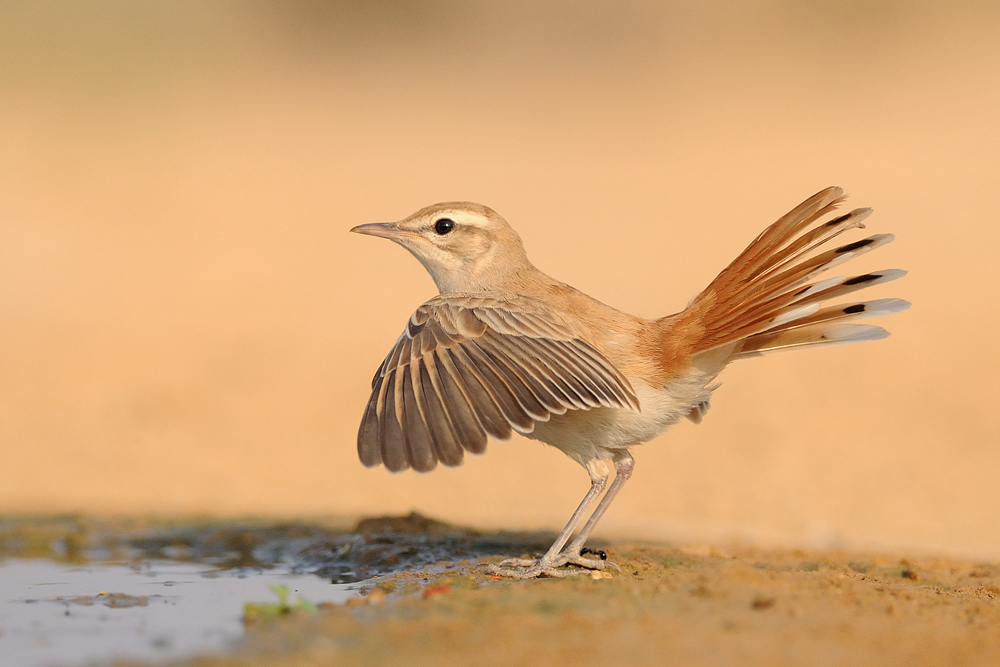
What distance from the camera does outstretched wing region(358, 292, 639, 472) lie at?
16.6 ft

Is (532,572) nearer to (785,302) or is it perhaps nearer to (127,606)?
(785,302)

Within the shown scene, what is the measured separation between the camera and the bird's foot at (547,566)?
5.65 meters

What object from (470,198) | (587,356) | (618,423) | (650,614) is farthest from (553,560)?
(470,198)

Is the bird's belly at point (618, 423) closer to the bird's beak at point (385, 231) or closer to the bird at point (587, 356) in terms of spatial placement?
the bird at point (587, 356)

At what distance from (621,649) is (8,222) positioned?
2098 centimetres

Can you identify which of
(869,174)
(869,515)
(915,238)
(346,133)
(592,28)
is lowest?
(869,515)

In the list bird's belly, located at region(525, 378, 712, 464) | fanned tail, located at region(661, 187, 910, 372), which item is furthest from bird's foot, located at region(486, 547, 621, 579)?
fanned tail, located at region(661, 187, 910, 372)

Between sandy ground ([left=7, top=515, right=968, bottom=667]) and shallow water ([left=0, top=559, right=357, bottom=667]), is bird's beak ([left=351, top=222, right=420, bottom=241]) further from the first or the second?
shallow water ([left=0, top=559, right=357, bottom=667])

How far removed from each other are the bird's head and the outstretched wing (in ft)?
3.26

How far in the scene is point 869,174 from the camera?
79.0 feet

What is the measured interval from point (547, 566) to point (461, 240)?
95.7 inches

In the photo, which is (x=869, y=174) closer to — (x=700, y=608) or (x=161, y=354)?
(x=161, y=354)

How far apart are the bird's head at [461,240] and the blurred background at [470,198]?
7.79ft

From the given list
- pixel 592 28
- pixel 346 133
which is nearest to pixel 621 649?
pixel 346 133
